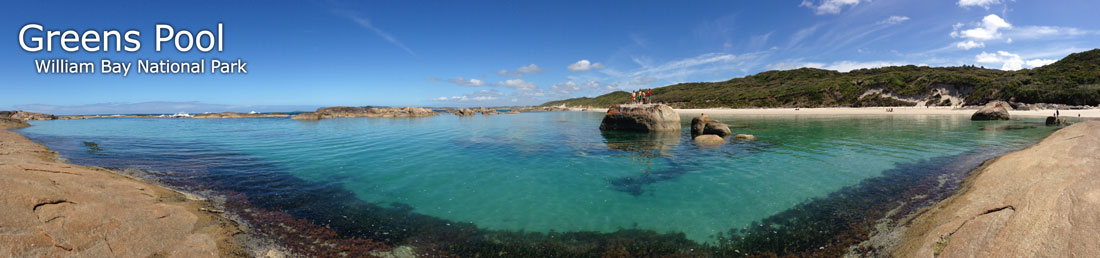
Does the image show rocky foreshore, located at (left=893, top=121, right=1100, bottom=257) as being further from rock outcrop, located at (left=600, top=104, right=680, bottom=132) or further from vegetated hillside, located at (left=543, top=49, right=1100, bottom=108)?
vegetated hillside, located at (left=543, top=49, right=1100, bottom=108)

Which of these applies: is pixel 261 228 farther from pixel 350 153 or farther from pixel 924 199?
pixel 924 199

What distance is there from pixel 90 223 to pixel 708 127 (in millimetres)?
24929

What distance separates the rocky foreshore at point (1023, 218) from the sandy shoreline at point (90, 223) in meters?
9.68

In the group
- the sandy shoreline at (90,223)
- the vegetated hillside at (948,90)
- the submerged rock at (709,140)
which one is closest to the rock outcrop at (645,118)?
the submerged rock at (709,140)

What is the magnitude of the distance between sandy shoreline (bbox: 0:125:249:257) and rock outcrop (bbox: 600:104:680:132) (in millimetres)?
23057

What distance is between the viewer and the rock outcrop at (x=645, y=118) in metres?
25.6

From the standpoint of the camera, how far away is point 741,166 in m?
12.7

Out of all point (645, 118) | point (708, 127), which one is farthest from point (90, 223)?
point (708, 127)

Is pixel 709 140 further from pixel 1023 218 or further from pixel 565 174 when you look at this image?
pixel 1023 218

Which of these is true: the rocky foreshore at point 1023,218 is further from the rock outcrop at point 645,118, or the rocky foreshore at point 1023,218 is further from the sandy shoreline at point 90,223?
the rock outcrop at point 645,118

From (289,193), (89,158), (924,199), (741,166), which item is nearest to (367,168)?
(289,193)

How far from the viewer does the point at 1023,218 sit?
471 centimetres

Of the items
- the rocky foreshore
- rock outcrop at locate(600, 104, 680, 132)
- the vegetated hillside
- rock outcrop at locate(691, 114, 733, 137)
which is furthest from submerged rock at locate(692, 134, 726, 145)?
the vegetated hillside

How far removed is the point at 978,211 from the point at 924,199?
3.73 meters
